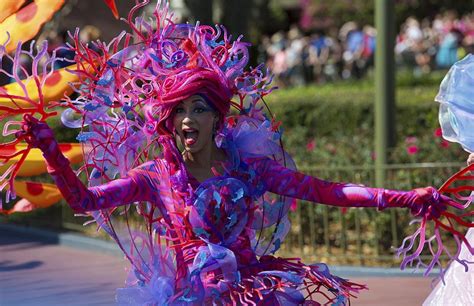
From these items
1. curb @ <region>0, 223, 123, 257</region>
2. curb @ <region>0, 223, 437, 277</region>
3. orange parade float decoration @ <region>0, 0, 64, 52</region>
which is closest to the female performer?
orange parade float decoration @ <region>0, 0, 64, 52</region>

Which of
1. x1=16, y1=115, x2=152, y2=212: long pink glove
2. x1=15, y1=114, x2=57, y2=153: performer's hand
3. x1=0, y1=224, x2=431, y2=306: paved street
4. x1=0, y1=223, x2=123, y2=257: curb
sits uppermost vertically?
x1=15, y1=114, x2=57, y2=153: performer's hand

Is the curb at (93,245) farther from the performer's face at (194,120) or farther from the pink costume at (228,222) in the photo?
the performer's face at (194,120)

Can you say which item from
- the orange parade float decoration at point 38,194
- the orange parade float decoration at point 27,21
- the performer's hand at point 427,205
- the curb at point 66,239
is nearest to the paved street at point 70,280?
the curb at point 66,239

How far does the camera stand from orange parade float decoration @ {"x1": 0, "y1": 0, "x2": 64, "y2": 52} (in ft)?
20.7

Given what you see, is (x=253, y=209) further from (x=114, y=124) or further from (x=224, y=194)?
(x=114, y=124)

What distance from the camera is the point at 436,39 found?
98.6 feet

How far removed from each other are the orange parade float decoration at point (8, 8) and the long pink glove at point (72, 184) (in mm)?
1949

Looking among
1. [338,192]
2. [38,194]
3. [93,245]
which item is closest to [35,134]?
[338,192]

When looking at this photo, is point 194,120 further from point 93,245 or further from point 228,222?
point 93,245

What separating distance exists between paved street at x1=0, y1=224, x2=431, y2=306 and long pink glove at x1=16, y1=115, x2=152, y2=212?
373cm

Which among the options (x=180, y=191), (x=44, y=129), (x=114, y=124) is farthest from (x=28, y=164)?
(x=44, y=129)

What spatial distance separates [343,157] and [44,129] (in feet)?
21.4

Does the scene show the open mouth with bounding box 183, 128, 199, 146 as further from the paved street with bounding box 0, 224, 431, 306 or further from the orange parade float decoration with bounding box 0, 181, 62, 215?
the paved street with bounding box 0, 224, 431, 306

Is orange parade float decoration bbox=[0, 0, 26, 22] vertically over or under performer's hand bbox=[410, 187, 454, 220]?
over
